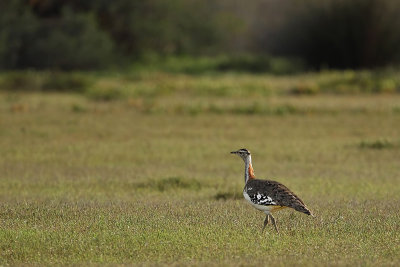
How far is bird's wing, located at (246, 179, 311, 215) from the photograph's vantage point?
8766mm

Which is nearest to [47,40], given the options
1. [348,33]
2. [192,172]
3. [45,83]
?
[45,83]

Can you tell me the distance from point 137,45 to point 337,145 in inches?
863

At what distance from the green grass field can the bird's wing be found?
38 cm

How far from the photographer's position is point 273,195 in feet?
29.4

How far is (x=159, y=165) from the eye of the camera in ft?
52.4

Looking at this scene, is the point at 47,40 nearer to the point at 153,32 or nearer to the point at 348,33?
the point at 153,32

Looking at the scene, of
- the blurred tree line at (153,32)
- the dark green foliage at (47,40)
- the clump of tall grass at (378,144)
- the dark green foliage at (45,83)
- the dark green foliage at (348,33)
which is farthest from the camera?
the dark green foliage at (47,40)

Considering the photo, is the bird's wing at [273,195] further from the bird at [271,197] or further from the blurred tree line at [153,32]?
the blurred tree line at [153,32]

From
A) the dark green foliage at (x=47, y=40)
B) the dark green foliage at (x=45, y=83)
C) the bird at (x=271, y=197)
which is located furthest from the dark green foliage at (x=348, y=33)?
the bird at (x=271, y=197)

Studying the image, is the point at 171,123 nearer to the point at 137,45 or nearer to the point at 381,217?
the point at 381,217

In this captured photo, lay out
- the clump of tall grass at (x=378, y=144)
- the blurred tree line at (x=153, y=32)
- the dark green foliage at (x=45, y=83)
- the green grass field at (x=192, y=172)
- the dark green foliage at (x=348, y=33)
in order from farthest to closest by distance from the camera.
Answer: the blurred tree line at (x=153, y=32) → the dark green foliage at (x=348, y=33) → the dark green foliage at (x=45, y=83) → the clump of tall grass at (x=378, y=144) → the green grass field at (x=192, y=172)

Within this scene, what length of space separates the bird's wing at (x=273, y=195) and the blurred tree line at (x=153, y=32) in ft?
84.2

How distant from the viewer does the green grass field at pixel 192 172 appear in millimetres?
8555

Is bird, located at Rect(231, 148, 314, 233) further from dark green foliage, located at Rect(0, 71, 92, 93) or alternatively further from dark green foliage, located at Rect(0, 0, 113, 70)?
dark green foliage, located at Rect(0, 0, 113, 70)
